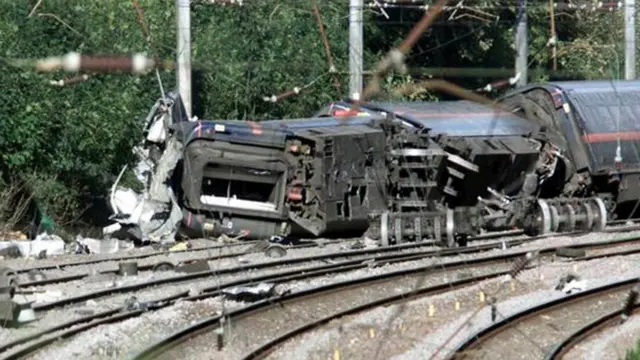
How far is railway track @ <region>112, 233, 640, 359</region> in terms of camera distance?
31.4ft

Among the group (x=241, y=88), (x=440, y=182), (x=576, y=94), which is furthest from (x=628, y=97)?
(x=241, y=88)

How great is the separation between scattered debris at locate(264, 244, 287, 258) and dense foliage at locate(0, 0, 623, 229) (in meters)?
2.61

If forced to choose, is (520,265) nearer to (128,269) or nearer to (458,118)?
(458,118)

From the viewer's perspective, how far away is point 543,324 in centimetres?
1082

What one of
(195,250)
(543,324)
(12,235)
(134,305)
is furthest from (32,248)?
(543,324)

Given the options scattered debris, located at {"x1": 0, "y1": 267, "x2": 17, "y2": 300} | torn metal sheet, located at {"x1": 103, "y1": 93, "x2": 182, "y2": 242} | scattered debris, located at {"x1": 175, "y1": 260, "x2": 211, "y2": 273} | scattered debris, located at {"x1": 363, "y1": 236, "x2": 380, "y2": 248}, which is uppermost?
torn metal sheet, located at {"x1": 103, "y1": 93, "x2": 182, "y2": 242}

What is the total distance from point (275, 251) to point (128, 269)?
2.69 metres

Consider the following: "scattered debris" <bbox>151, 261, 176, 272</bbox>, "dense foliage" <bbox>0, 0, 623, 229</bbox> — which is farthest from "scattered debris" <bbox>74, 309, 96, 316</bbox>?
"dense foliage" <bbox>0, 0, 623, 229</bbox>

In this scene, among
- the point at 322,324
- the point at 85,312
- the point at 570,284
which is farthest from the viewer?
the point at 570,284

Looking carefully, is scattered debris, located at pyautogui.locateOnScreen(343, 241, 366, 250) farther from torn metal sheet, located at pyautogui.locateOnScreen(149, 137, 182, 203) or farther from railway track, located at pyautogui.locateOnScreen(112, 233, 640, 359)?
railway track, located at pyautogui.locateOnScreen(112, 233, 640, 359)

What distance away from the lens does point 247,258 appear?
16.4m

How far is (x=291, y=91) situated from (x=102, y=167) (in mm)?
4590

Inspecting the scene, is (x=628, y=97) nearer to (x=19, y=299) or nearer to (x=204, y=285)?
(x=204, y=285)

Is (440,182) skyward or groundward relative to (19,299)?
skyward
